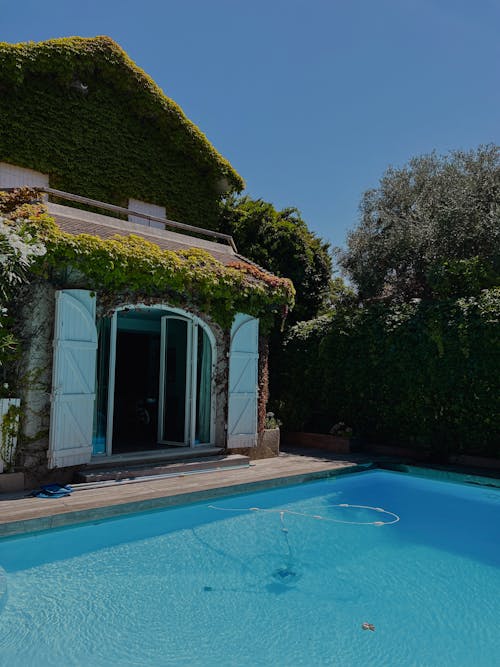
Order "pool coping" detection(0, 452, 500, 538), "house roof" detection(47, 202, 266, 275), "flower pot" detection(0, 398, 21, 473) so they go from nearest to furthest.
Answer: "pool coping" detection(0, 452, 500, 538) < "flower pot" detection(0, 398, 21, 473) < "house roof" detection(47, 202, 266, 275)

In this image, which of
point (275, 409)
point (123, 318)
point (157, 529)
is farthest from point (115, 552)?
point (275, 409)

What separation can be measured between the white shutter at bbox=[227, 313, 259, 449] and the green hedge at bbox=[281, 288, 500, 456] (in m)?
2.81

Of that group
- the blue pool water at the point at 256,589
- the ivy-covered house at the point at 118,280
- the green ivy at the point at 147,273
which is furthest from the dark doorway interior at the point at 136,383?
the blue pool water at the point at 256,589

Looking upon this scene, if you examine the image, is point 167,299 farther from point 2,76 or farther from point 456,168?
point 456,168

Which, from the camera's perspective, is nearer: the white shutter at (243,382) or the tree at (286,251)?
the white shutter at (243,382)

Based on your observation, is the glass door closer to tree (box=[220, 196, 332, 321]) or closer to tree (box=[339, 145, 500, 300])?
tree (box=[339, 145, 500, 300])

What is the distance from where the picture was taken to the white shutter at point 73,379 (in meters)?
7.45

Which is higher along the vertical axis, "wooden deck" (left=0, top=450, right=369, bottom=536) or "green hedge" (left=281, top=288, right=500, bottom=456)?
"green hedge" (left=281, top=288, right=500, bottom=456)

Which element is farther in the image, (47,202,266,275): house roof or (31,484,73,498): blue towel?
(47,202,266,275): house roof

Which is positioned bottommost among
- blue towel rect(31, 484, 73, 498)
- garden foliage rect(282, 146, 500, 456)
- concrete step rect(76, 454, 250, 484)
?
blue towel rect(31, 484, 73, 498)

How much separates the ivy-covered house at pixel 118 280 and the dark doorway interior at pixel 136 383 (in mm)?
42

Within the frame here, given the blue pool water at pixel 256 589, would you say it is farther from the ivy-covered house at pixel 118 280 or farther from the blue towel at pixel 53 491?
the ivy-covered house at pixel 118 280

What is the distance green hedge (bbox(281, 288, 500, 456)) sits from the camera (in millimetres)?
9781

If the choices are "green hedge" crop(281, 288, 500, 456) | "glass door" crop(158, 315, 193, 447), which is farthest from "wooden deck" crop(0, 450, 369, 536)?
"glass door" crop(158, 315, 193, 447)
